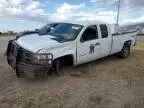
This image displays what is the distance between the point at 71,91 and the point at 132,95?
1.60 metres

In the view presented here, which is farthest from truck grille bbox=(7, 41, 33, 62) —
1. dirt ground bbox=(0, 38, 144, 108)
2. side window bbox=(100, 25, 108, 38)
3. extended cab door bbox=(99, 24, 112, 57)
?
side window bbox=(100, 25, 108, 38)

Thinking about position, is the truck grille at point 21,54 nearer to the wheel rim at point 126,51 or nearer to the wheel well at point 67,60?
the wheel well at point 67,60

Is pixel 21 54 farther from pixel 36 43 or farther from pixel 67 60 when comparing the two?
pixel 67 60

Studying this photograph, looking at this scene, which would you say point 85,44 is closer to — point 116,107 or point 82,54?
point 82,54

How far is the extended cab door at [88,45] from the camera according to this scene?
7777 mm

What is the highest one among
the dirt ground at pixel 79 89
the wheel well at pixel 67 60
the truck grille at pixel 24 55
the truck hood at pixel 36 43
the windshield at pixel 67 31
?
the windshield at pixel 67 31

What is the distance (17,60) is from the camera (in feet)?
22.0

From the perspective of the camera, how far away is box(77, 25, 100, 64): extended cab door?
25.5ft

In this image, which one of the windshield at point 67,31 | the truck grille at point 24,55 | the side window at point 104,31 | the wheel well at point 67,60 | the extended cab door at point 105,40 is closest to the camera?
the truck grille at point 24,55

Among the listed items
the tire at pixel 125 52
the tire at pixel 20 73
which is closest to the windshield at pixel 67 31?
the tire at pixel 20 73

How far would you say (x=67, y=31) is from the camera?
8.28 m

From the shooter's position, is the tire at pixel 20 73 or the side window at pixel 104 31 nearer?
the tire at pixel 20 73

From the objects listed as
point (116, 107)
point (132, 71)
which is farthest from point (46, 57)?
point (132, 71)

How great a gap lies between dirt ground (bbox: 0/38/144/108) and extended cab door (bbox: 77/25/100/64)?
1.72 feet
